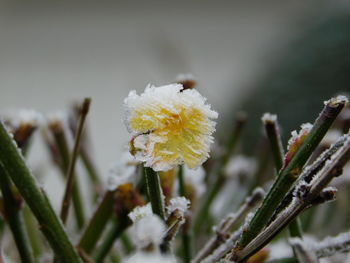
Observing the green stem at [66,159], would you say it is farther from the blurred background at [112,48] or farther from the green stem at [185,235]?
the blurred background at [112,48]

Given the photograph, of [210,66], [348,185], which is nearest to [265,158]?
[348,185]

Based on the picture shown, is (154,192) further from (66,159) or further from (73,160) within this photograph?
(66,159)

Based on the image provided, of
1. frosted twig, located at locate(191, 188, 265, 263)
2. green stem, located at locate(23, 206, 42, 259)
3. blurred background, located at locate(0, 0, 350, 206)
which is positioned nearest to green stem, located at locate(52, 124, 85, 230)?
green stem, located at locate(23, 206, 42, 259)

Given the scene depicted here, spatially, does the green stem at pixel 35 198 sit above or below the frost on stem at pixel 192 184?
below

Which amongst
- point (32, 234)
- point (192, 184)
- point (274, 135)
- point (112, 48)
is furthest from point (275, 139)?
point (112, 48)

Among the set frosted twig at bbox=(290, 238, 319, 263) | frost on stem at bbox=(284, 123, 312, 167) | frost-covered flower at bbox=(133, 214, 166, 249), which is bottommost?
frosted twig at bbox=(290, 238, 319, 263)

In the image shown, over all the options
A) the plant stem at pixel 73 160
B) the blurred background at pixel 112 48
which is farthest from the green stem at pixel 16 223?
the blurred background at pixel 112 48

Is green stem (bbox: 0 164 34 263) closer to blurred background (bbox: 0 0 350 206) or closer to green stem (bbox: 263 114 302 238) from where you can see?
green stem (bbox: 263 114 302 238)
